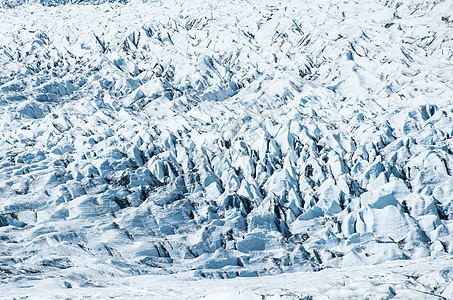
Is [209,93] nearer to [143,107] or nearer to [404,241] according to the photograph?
[143,107]

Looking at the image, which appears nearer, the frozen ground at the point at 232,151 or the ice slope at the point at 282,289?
the ice slope at the point at 282,289

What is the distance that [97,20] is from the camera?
85438 millimetres

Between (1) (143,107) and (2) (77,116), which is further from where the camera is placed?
(1) (143,107)

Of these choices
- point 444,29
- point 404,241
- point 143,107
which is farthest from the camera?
point 444,29

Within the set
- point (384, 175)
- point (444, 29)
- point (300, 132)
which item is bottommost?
point (384, 175)

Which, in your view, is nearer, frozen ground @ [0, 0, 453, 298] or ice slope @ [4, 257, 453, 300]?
ice slope @ [4, 257, 453, 300]

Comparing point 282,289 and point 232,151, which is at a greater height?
point 232,151

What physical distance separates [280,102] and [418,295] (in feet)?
135

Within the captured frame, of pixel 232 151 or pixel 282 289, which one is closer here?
pixel 282 289

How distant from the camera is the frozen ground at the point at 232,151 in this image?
3209 centimetres

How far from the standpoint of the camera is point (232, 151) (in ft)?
147

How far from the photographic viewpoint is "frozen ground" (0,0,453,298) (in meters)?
32.1

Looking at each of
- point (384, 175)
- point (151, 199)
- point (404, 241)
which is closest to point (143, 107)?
point (151, 199)

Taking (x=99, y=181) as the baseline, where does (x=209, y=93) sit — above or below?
above
